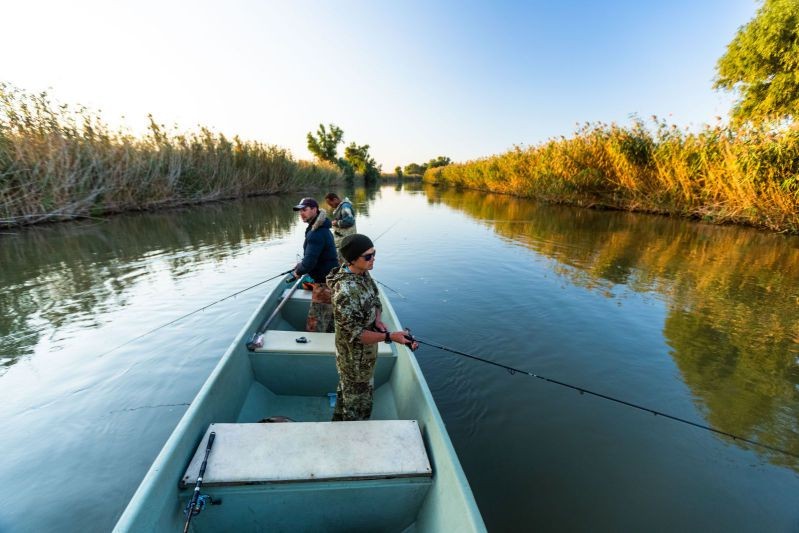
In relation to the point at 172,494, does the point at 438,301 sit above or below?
below

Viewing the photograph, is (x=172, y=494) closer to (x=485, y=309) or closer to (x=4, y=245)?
(x=485, y=309)

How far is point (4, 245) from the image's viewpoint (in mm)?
10984

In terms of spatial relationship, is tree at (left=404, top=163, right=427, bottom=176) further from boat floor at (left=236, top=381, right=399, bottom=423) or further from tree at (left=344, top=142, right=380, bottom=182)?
boat floor at (left=236, top=381, right=399, bottom=423)

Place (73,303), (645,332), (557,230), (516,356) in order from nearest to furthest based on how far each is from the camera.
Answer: (516,356) < (645,332) < (73,303) < (557,230)

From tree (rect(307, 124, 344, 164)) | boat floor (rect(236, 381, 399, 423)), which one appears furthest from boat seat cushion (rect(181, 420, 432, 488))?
tree (rect(307, 124, 344, 164))

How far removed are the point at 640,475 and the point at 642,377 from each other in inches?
77.5

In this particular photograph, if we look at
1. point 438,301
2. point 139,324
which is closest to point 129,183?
point 139,324

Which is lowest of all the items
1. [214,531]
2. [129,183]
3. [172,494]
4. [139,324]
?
[139,324]

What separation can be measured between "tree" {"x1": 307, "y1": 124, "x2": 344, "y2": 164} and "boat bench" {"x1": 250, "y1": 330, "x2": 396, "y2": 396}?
205 ft

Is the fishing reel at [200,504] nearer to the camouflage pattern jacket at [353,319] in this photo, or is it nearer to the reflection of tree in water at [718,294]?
the camouflage pattern jacket at [353,319]

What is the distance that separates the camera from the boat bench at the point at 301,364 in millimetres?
3887

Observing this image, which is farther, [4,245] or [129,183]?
[129,183]

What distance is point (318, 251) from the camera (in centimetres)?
458

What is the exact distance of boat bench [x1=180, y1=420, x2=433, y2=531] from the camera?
215 cm
